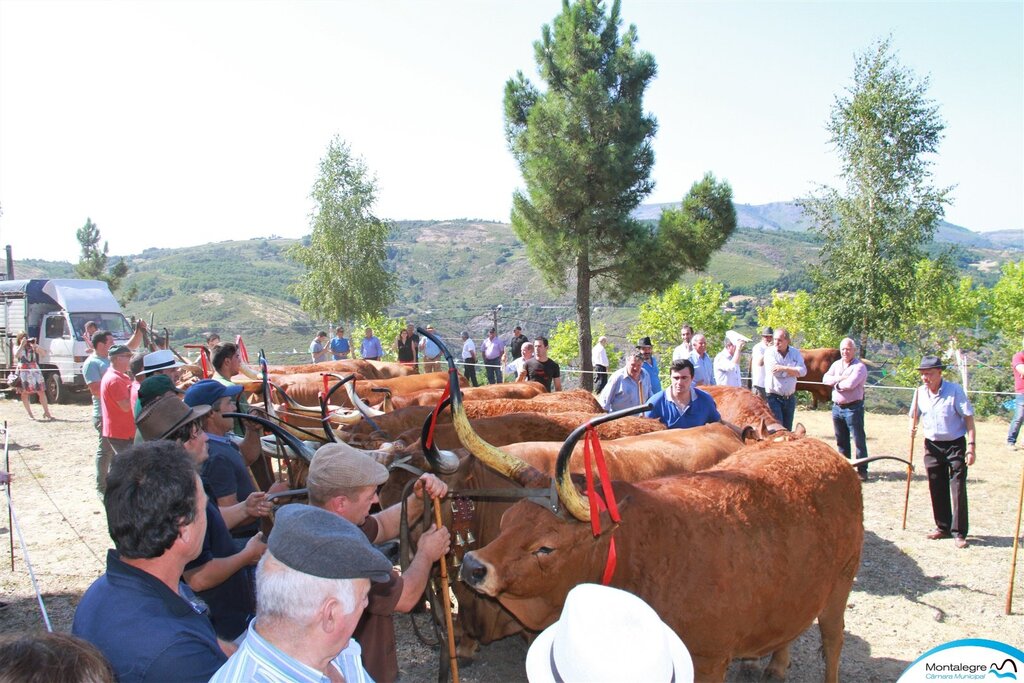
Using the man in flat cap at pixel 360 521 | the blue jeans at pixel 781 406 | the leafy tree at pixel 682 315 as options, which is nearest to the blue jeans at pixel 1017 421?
the blue jeans at pixel 781 406

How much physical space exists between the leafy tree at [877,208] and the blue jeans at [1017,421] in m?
18.7

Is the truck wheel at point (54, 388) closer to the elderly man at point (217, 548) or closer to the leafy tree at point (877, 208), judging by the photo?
the elderly man at point (217, 548)

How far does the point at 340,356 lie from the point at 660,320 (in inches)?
368

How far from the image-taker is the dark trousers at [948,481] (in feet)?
24.4

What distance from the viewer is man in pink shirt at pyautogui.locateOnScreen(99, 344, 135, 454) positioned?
7.37m

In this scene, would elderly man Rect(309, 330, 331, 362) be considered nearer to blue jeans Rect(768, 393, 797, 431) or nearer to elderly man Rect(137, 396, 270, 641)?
blue jeans Rect(768, 393, 797, 431)

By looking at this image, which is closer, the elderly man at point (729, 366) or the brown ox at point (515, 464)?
the brown ox at point (515, 464)

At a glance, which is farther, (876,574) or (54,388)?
(54,388)

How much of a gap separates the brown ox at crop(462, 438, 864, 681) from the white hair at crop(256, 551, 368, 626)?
4.57 feet

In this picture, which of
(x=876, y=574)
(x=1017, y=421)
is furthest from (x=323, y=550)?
(x=1017, y=421)

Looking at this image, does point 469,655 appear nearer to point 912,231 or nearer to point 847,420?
point 847,420

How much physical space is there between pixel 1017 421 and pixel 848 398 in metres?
4.59

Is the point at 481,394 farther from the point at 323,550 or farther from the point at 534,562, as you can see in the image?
the point at 323,550

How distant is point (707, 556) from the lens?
140 inches
